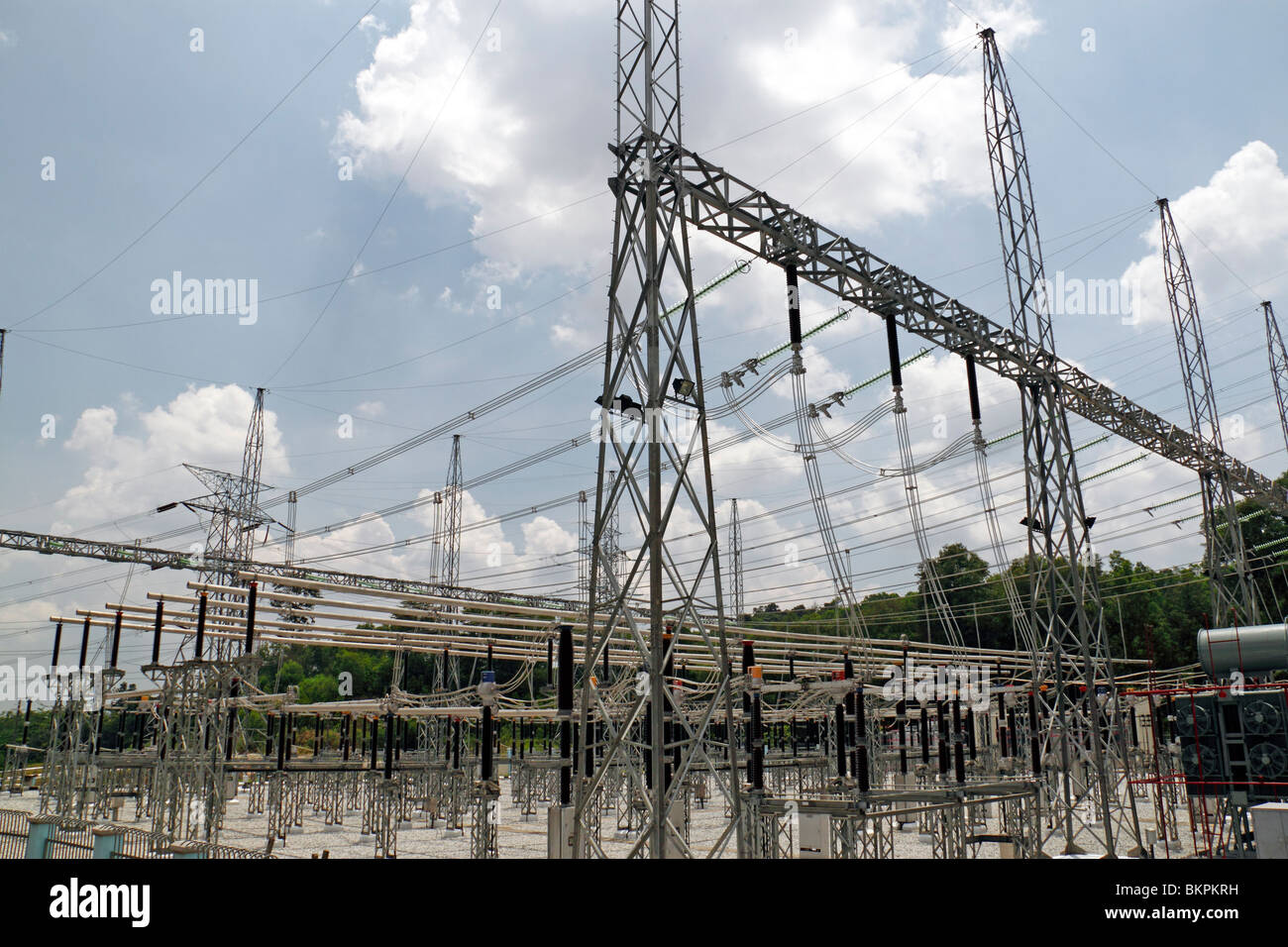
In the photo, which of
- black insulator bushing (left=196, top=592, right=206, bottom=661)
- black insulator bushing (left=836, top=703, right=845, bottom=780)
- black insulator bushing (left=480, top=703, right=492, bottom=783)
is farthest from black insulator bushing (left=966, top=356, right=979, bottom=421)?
black insulator bushing (left=196, top=592, right=206, bottom=661)

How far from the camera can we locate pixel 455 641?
24781mm

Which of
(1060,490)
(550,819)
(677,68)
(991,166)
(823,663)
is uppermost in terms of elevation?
(991,166)

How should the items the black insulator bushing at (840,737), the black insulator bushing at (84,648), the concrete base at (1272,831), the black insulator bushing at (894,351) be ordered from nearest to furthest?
1. the concrete base at (1272,831)
2. the black insulator bushing at (894,351)
3. the black insulator bushing at (840,737)
4. the black insulator bushing at (84,648)

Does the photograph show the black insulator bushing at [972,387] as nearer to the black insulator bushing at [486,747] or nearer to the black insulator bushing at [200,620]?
the black insulator bushing at [486,747]

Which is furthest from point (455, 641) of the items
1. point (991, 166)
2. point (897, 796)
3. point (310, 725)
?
point (310, 725)

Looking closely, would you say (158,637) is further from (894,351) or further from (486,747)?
(894,351)

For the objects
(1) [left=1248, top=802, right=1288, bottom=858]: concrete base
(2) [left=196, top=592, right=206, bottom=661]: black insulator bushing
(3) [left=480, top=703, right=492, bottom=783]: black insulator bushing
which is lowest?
(1) [left=1248, top=802, right=1288, bottom=858]: concrete base

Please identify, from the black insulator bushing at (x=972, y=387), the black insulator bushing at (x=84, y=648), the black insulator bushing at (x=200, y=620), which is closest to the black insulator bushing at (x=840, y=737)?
the black insulator bushing at (x=972, y=387)

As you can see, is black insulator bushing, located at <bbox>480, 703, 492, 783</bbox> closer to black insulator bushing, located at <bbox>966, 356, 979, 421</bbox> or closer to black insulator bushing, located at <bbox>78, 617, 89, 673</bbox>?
black insulator bushing, located at <bbox>966, 356, 979, 421</bbox>

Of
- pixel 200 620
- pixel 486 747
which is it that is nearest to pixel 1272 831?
pixel 486 747

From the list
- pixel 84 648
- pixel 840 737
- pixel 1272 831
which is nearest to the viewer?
pixel 1272 831
